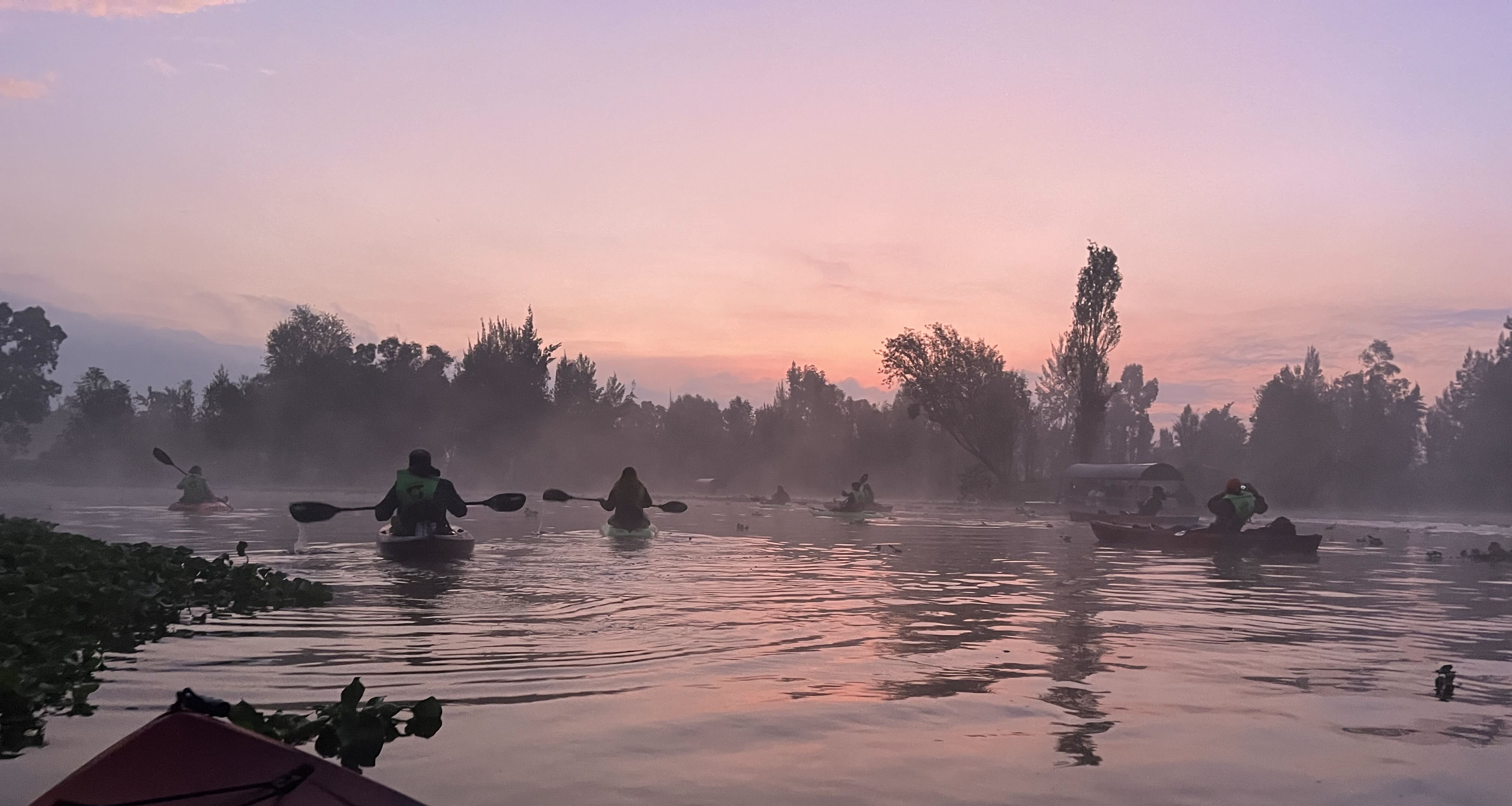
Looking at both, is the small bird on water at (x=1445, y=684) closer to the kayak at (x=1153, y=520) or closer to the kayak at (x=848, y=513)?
the kayak at (x=1153, y=520)

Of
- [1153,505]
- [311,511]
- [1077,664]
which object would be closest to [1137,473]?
[1153,505]

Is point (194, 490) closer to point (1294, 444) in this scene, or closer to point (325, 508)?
point (325, 508)

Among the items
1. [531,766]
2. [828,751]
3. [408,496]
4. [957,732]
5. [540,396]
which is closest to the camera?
[531,766]

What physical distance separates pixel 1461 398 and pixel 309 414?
357 ft

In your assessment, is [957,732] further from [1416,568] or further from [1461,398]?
[1461,398]

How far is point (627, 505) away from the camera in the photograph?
25453 mm

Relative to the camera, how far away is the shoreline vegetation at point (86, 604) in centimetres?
669

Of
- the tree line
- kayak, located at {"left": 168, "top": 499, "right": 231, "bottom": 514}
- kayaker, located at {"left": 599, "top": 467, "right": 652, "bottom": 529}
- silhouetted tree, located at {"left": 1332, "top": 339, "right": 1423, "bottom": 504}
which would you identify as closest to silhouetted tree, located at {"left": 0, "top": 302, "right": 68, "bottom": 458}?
the tree line

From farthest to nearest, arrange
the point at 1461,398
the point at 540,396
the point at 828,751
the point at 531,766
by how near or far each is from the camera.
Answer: the point at 1461,398, the point at 540,396, the point at 828,751, the point at 531,766

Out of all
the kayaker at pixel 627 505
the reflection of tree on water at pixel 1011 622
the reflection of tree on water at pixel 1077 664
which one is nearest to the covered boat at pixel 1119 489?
the kayaker at pixel 627 505

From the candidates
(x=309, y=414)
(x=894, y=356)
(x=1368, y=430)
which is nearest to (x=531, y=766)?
(x=894, y=356)

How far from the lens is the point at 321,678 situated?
25.8ft

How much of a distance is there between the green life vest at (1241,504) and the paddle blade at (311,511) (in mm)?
18918

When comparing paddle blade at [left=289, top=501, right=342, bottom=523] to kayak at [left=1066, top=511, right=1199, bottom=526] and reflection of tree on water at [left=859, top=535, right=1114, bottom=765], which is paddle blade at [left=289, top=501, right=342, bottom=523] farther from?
kayak at [left=1066, top=511, right=1199, bottom=526]
